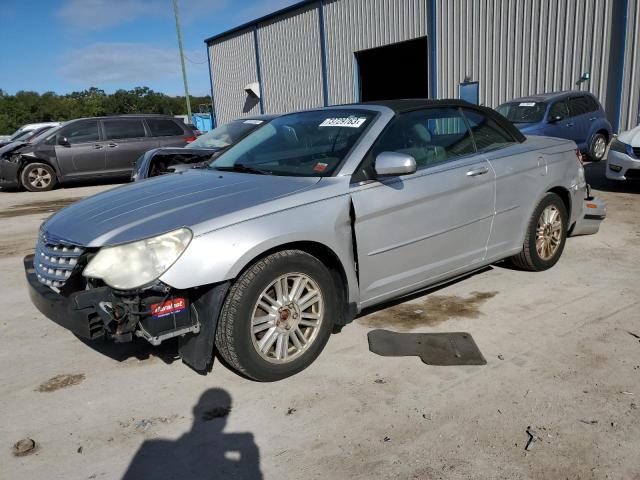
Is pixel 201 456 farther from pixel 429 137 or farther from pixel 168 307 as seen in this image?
pixel 429 137

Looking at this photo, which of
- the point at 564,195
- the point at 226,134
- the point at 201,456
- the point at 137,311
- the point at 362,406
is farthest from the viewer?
the point at 226,134

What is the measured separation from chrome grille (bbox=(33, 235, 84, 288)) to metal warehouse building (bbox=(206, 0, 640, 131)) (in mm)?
13556

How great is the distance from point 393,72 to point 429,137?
71.8ft

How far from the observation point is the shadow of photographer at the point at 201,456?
244 centimetres

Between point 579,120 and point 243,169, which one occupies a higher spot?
point 243,169

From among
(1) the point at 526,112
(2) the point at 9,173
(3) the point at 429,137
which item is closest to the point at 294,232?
(3) the point at 429,137

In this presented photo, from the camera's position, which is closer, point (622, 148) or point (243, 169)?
point (243, 169)

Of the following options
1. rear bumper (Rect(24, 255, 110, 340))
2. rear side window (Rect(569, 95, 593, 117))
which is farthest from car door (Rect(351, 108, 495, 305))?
rear side window (Rect(569, 95, 593, 117))

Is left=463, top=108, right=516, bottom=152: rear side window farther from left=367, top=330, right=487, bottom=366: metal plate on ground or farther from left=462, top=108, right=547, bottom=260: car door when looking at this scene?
left=367, top=330, right=487, bottom=366: metal plate on ground

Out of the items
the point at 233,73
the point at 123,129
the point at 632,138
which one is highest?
the point at 233,73

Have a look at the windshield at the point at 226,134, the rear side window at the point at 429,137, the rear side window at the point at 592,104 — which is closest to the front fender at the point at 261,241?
the rear side window at the point at 429,137

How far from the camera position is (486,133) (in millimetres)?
4453

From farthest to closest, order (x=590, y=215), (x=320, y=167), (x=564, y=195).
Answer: (x=590, y=215) < (x=564, y=195) < (x=320, y=167)

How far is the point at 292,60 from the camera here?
22844 millimetres
